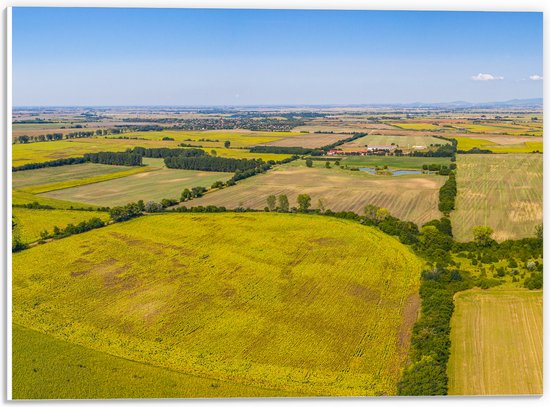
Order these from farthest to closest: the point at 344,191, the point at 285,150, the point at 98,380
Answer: the point at 285,150 → the point at 344,191 → the point at 98,380

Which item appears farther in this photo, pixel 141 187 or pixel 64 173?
pixel 141 187

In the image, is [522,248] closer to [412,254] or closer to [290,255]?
[412,254]

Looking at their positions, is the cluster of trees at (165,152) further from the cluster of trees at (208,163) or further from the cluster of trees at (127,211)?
the cluster of trees at (127,211)

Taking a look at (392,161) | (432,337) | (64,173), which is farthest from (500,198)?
(64,173)

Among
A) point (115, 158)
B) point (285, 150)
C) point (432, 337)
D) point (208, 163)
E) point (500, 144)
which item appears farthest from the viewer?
point (285, 150)

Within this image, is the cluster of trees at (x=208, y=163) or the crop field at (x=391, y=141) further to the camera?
the crop field at (x=391, y=141)

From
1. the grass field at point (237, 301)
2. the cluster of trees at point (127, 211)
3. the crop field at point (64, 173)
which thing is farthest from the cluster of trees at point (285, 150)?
the grass field at point (237, 301)

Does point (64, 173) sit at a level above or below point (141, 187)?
above

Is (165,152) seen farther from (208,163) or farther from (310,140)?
(310,140)
